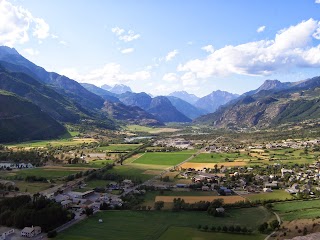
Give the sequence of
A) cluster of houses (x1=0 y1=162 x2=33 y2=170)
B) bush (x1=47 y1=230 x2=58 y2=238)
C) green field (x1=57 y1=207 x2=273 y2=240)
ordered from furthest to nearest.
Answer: cluster of houses (x1=0 y1=162 x2=33 y2=170), green field (x1=57 y1=207 x2=273 y2=240), bush (x1=47 y1=230 x2=58 y2=238)

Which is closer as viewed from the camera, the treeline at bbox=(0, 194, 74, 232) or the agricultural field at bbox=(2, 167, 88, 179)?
the treeline at bbox=(0, 194, 74, 232)

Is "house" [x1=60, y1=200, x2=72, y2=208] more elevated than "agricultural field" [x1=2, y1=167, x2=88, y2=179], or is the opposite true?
"agricultural field" [x1=2, y1=167, x2=88, y2=179]

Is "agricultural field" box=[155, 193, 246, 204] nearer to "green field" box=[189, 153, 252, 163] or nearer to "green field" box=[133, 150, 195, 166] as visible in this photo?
"green field" box=[133, 150, 195, 166]

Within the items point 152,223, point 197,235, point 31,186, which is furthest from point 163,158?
point 197,235

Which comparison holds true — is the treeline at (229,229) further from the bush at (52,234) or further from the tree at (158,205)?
the bush at (52,234)

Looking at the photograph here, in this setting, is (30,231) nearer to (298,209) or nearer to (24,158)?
(298,209)

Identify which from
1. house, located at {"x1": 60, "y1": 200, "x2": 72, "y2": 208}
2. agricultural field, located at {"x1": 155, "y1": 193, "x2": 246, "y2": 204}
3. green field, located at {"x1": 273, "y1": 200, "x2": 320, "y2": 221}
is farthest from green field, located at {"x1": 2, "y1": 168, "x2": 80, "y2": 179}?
green field, located at {"x1": 273, "y1": 200, "x2": 320, "y2": 221}
